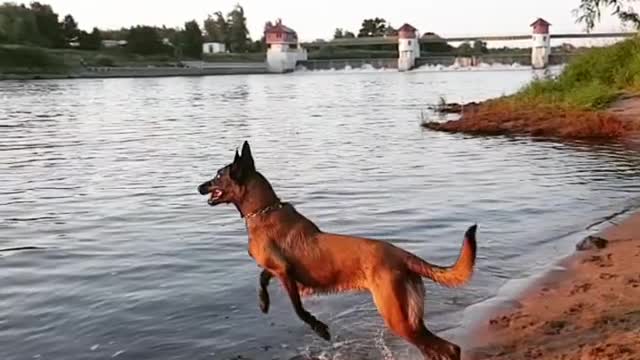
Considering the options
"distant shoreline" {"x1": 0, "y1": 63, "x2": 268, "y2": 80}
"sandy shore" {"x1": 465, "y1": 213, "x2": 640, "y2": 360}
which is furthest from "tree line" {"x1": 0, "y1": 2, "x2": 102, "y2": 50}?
"sandy shore" {"x1": 465, "y1": 213, "x2": 640, "y2": 360}

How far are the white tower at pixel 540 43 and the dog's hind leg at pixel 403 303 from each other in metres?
184

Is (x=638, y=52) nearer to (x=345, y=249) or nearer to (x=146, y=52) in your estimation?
(x=345, y=249)

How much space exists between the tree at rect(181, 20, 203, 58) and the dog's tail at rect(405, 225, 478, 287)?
18372cm

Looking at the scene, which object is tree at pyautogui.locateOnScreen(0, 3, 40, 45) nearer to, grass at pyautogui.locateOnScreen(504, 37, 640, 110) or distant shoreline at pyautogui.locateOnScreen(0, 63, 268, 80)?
distant shoreline at pyautogui.locateOnScreen(0, 63, 268, 80)

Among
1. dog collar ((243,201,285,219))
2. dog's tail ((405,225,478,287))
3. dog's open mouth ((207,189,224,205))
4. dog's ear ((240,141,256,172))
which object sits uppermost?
dog's ear ((240,141,256,172))

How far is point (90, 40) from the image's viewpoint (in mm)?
171500

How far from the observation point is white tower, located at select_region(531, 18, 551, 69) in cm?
18388

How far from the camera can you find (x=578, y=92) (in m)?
35.2

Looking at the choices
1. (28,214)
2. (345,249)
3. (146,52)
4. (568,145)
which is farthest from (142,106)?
(146,52)

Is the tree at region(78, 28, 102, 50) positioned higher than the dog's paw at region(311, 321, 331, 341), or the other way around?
the tree at region(78, 28, 102, 50)

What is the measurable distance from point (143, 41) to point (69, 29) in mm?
14949

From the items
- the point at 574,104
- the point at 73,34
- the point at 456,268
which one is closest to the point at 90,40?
the point at 73,34

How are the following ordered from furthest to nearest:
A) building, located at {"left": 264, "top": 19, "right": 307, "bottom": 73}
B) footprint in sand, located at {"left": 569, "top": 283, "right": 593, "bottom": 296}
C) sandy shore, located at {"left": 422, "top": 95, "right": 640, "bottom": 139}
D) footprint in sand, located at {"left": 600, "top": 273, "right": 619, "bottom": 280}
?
building, located at {"left": 264, "top": 19, "right": 307, "bottom": 73}, sandy shore, located at {"left": 422, "top": 95, "right": 640, "bottom": 139}, footprint in sand, located at {"left": 600, "top": 273, "right": 619, "bottom": 280}, footprint in sand, located at {"left": 569, "top": 283, "right": 593, "bottom": 296}

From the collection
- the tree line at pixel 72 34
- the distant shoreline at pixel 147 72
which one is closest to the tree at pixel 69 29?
the tree line at pixel 72 34
